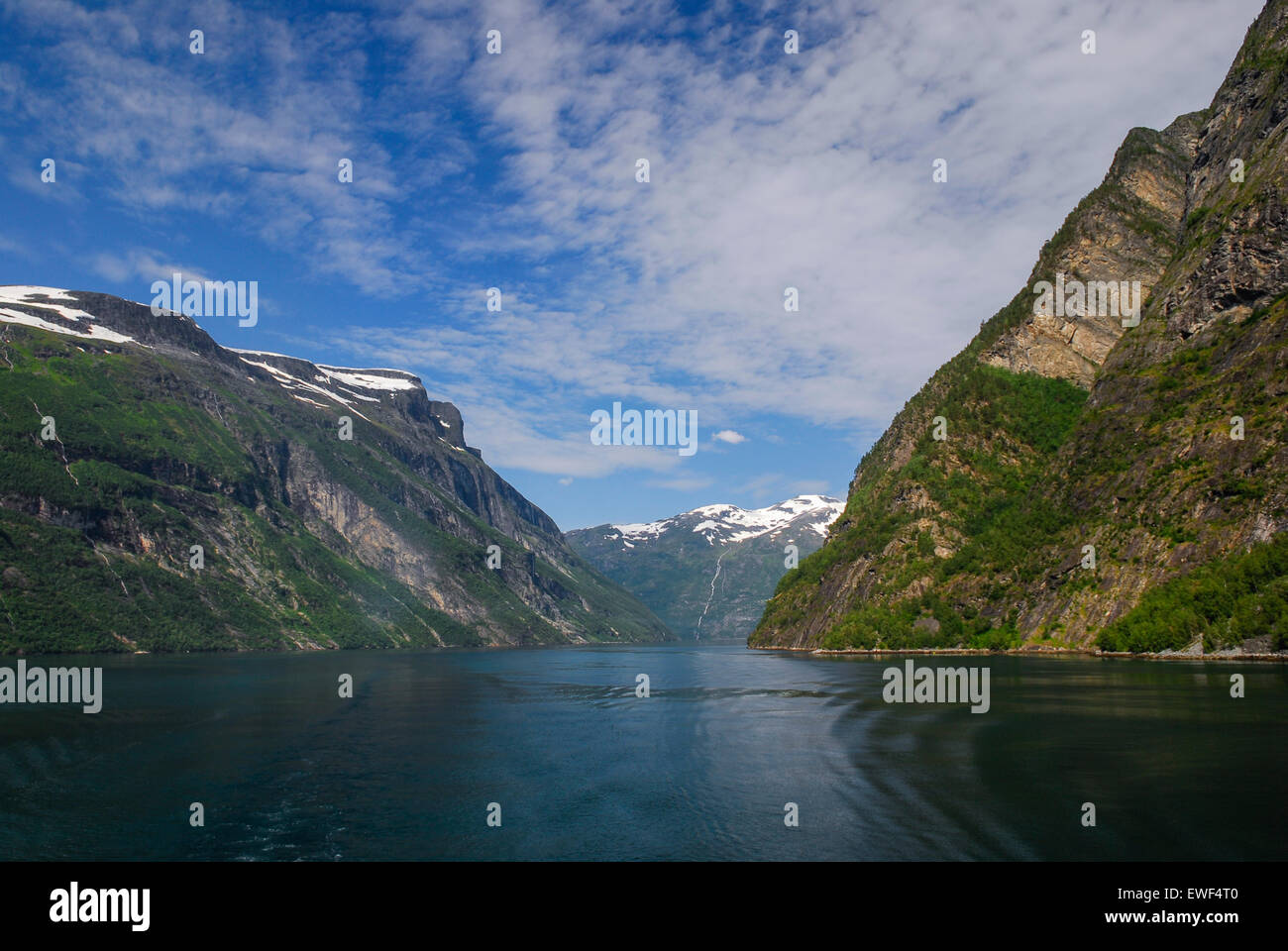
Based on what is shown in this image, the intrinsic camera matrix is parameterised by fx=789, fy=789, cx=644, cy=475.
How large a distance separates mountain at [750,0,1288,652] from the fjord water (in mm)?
27515

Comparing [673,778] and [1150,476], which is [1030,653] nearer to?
[1150,476]

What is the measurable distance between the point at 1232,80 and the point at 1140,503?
113019mm

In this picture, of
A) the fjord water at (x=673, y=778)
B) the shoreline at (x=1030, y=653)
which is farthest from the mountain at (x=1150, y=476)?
the fjord water at (x=673, y=778)

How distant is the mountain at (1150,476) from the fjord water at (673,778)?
90.3ft

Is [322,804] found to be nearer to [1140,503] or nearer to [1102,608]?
[1102,608]

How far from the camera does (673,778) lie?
42.5m

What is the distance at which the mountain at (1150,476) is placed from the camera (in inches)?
4031

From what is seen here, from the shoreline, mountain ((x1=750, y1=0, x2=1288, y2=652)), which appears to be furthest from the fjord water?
mountain ((x1=750, y1=0, x2=1288, y2=652))

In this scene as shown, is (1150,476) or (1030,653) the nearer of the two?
(1150,476)

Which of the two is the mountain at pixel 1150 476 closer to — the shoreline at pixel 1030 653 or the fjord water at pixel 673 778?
the shoreline at pixel 1030 653

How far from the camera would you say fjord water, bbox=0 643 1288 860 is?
94.4ft

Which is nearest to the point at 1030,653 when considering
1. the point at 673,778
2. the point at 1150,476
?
the point at 1150,476

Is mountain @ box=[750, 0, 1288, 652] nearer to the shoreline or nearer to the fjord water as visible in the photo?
the shoreline

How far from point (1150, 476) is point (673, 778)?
11205cm
